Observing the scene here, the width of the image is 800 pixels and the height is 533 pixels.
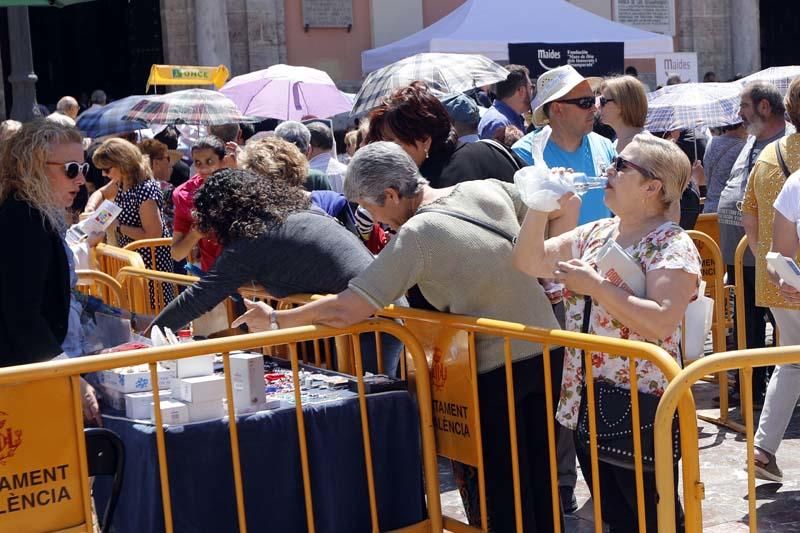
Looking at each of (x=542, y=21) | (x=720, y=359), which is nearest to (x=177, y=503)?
(x=720, y=359)

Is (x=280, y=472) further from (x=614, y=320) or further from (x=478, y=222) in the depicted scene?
(x=614, y=320)

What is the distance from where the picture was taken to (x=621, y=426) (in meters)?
3.57

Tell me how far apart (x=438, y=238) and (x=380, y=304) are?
0.30 metres

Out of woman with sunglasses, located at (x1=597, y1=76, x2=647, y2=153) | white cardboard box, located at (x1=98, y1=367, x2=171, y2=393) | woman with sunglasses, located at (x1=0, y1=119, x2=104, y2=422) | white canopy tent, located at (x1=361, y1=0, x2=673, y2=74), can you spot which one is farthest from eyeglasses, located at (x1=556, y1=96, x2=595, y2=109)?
white canopy tent, located at (x1=361, y1=0, x2=673, y2=74)

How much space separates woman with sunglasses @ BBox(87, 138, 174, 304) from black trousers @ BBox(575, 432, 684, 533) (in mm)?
4935

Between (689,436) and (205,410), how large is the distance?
1670 mm

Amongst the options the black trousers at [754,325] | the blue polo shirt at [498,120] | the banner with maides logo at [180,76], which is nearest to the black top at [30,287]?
the blue polo shirt at [498,120]

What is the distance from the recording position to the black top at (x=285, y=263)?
4.64m

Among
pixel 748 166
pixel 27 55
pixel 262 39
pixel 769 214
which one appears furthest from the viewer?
pixel 262 39

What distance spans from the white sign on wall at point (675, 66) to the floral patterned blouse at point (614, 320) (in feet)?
44.5

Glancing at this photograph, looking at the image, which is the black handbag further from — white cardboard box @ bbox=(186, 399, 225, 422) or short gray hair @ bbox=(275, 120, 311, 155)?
short gray hair @ bbox=(275, 120, 311, 155)

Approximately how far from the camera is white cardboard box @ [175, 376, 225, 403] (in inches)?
153

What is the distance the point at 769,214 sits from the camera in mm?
5578

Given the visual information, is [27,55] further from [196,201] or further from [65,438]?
[65,438]
